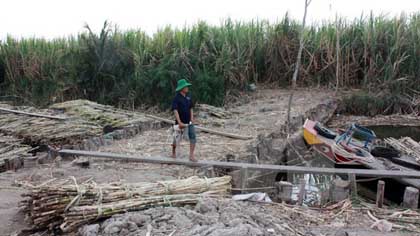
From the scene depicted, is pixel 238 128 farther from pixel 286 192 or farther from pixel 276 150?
pixel 286 192

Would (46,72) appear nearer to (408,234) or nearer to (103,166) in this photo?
(103,166)

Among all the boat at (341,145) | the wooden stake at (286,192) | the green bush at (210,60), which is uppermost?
the green bush at (210,60)

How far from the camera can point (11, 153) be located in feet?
24.3

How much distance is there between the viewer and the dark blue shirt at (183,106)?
6617mm

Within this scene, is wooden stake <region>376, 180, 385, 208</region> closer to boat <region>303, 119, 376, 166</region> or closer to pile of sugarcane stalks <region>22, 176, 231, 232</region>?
boat <region>303, 119, 376, 166</region>

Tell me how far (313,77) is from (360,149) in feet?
19.8

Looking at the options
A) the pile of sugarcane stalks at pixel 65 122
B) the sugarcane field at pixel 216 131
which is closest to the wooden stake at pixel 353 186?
the sugarcane field at pixel 216 131

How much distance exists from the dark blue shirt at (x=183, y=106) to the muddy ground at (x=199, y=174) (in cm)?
72

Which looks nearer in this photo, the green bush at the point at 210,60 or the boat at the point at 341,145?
the boat at the point at 341,145

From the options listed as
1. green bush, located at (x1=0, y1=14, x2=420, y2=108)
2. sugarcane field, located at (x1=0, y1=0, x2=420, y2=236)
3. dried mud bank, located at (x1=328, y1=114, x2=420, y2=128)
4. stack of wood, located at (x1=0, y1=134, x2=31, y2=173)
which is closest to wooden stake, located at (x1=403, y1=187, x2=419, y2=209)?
sugarcane field, located at (x1=0, y1=0, x2=420, y2=236)

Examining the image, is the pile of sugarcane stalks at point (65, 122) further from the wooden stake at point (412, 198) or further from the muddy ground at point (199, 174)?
the wooden stake at point (412, 198)

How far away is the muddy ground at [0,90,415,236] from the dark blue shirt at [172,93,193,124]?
0.72 m

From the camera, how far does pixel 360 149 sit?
8.77m

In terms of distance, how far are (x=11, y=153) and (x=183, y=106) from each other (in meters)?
2.77
